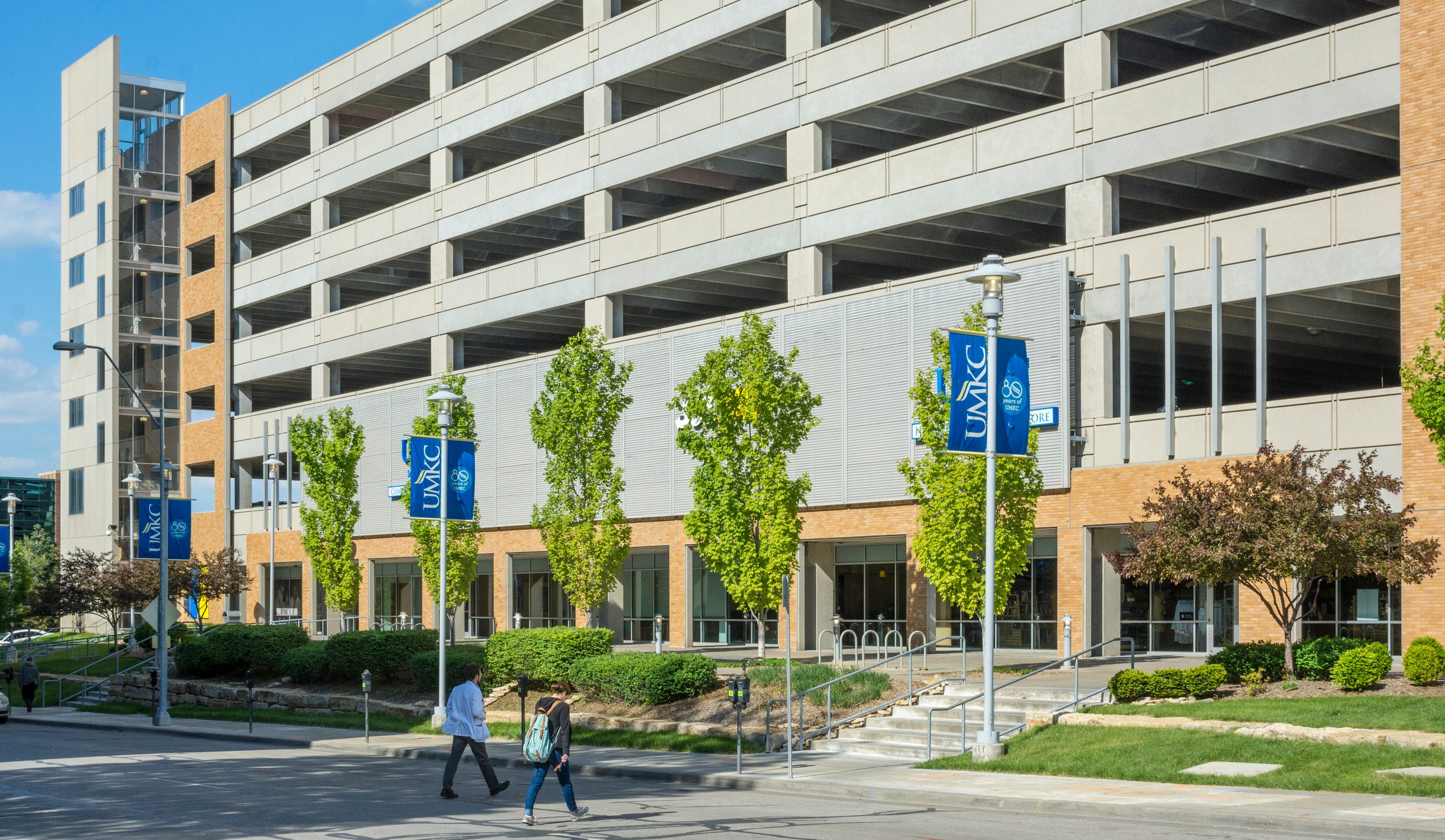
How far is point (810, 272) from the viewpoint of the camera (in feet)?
142

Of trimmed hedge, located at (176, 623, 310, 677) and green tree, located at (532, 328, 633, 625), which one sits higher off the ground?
green tree, located at (532, 328, 633, 625)

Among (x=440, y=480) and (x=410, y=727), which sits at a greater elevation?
(x=440, y=480)

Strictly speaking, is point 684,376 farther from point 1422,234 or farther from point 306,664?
point 1422,234

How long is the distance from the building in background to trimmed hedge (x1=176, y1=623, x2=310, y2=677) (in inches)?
434

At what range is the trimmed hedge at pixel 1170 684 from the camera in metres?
24.7

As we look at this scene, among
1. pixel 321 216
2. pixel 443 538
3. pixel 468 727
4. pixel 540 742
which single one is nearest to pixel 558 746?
pixel 540 742

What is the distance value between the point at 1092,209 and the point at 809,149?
10192 mm

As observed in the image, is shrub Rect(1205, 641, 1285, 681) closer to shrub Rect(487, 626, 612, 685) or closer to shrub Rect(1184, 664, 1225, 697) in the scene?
shrub Rect(1184, 664, 1225, 697)

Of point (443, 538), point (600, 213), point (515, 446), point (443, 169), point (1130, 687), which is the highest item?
point (443, 169)

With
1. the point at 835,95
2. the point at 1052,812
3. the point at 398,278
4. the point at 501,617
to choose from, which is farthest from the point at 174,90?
the point at 1052,812

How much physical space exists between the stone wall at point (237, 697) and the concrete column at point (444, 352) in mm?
16372

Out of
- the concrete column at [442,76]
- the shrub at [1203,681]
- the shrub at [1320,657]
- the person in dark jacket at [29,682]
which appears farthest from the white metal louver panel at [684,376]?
the shrub at [1320,657]

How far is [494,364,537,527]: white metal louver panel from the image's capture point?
52.5 meters

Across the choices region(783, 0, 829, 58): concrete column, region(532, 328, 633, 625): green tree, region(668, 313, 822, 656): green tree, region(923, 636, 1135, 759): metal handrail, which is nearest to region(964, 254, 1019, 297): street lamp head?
region(923, 636, 1135, 759): metal handrail
